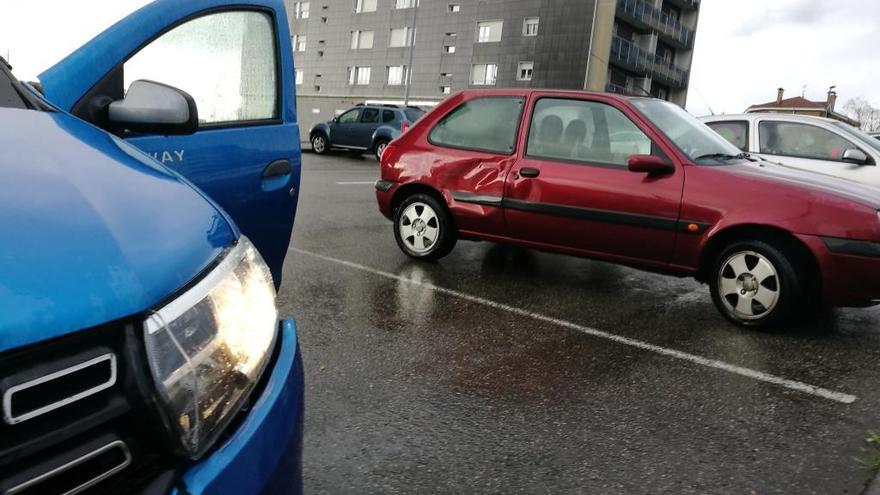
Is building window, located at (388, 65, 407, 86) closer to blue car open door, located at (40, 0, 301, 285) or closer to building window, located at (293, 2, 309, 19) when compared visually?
building window, located at (293, 2, 309, 19)

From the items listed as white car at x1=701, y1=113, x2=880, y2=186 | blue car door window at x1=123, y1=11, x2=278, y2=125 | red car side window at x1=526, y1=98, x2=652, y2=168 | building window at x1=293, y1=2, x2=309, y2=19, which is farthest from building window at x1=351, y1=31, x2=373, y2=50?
blue car door window at x1=123, y1=11, x2=278, y2=125

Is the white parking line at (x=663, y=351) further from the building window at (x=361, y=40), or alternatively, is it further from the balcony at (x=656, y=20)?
the building window at (x=361, y=40)

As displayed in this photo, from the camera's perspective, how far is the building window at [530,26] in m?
43.4

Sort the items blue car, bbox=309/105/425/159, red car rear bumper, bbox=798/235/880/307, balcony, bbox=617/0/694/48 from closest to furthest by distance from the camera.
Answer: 1. red car rear bumper, bbox=798/235/880/307
2. blue car, bbox=309/105/425/159
3. balcony, bbox=617/0/694/48

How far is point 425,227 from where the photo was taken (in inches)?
226

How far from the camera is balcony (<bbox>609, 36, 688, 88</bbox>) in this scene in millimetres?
42844

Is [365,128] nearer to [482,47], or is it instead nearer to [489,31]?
[482,47]

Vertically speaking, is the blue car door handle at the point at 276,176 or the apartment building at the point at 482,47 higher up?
the apartment building at the point at 482,47

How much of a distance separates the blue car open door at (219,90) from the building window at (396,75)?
153ft

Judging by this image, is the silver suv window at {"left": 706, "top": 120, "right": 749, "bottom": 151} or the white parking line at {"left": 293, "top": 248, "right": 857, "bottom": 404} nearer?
the white parking line at {"left": 293, "top": 248, "right": 857, "bottom": 404}

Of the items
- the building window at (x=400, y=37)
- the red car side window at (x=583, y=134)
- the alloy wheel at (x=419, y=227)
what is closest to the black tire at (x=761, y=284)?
the red car side window at (x=583, y=134)

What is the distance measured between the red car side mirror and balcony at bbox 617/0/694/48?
40992mm

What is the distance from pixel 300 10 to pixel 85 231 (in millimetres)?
59190

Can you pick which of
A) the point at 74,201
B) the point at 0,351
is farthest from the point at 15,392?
the point at 74,201
